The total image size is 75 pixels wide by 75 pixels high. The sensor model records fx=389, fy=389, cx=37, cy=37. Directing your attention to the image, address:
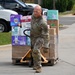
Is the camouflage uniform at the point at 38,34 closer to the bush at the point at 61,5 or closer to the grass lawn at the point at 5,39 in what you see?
the grass lawn at the point at 5,39

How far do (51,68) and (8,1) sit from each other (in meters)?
13.4

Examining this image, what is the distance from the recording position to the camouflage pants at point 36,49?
32.5 feet

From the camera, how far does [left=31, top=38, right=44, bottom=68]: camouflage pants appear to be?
9898mm

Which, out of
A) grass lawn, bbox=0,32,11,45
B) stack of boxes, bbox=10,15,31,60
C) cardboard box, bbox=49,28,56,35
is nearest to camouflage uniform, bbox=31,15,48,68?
cardboard box, bbox=49,28,56,35

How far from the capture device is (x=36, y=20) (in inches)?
390

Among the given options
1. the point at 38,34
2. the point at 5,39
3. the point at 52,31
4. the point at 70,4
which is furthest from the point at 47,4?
the point at 38,34

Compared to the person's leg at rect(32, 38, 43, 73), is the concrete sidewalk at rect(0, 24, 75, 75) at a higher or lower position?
lower

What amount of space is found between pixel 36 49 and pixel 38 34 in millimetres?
386

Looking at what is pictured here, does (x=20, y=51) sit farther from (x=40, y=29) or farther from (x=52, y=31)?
(x=40, y=29)

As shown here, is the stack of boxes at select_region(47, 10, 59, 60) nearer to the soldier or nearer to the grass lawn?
the soldier

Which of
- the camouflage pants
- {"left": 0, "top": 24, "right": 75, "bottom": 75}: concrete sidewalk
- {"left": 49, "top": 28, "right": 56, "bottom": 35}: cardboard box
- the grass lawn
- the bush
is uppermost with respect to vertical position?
the bush

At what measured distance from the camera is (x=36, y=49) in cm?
989

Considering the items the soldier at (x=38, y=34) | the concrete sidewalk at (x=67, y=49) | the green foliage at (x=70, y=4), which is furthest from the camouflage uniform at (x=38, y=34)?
the green foliage at (x=70, y=4)

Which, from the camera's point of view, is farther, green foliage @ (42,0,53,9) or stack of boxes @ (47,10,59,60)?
green foliage @ (42,0,53,9)
